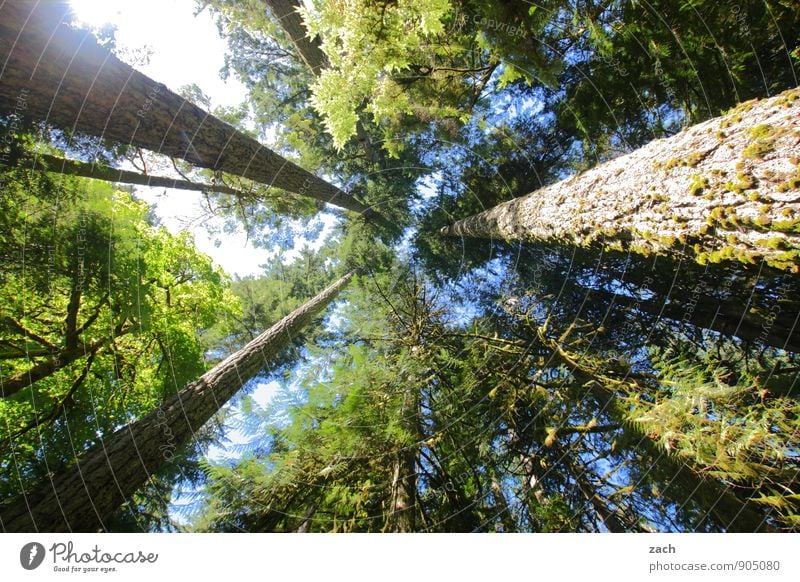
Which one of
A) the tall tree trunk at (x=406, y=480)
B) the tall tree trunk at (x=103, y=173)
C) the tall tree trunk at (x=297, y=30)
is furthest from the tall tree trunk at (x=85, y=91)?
the tall tree trunk at (x=406, y=480)

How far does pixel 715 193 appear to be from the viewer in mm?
1869

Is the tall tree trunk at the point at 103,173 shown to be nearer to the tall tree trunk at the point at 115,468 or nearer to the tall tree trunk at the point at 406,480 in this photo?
the tall tree trunk at the point at 115,468

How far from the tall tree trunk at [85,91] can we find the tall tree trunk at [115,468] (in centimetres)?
353

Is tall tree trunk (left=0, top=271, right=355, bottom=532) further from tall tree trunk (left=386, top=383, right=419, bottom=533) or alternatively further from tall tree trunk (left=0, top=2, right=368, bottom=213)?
tall tree trunk (left=0, top=2, right=368, bottom=213)

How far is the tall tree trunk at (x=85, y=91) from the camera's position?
252 centimetres

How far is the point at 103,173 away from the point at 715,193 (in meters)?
8.24

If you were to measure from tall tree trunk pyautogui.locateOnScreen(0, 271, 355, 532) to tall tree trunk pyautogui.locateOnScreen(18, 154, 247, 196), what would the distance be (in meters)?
3.54

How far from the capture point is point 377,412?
3771 mm

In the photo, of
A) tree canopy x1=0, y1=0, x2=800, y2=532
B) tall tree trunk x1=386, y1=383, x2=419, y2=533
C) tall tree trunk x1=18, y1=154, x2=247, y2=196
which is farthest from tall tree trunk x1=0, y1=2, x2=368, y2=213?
tall tree trunk x1=386, y1=383, x2=419, y2=533

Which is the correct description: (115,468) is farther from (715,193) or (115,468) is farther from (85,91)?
(715,193)

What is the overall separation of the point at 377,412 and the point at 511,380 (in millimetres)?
1917

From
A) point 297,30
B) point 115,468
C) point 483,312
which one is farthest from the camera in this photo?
point 483,312

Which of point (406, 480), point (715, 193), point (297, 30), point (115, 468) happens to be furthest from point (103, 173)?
point (715, 193)

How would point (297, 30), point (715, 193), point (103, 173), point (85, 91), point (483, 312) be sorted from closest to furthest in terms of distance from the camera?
1. point (715, 193)
2. point (85, 91)
3. point (103, 173)
4. point (297, 30)
5. point (483, 312)
